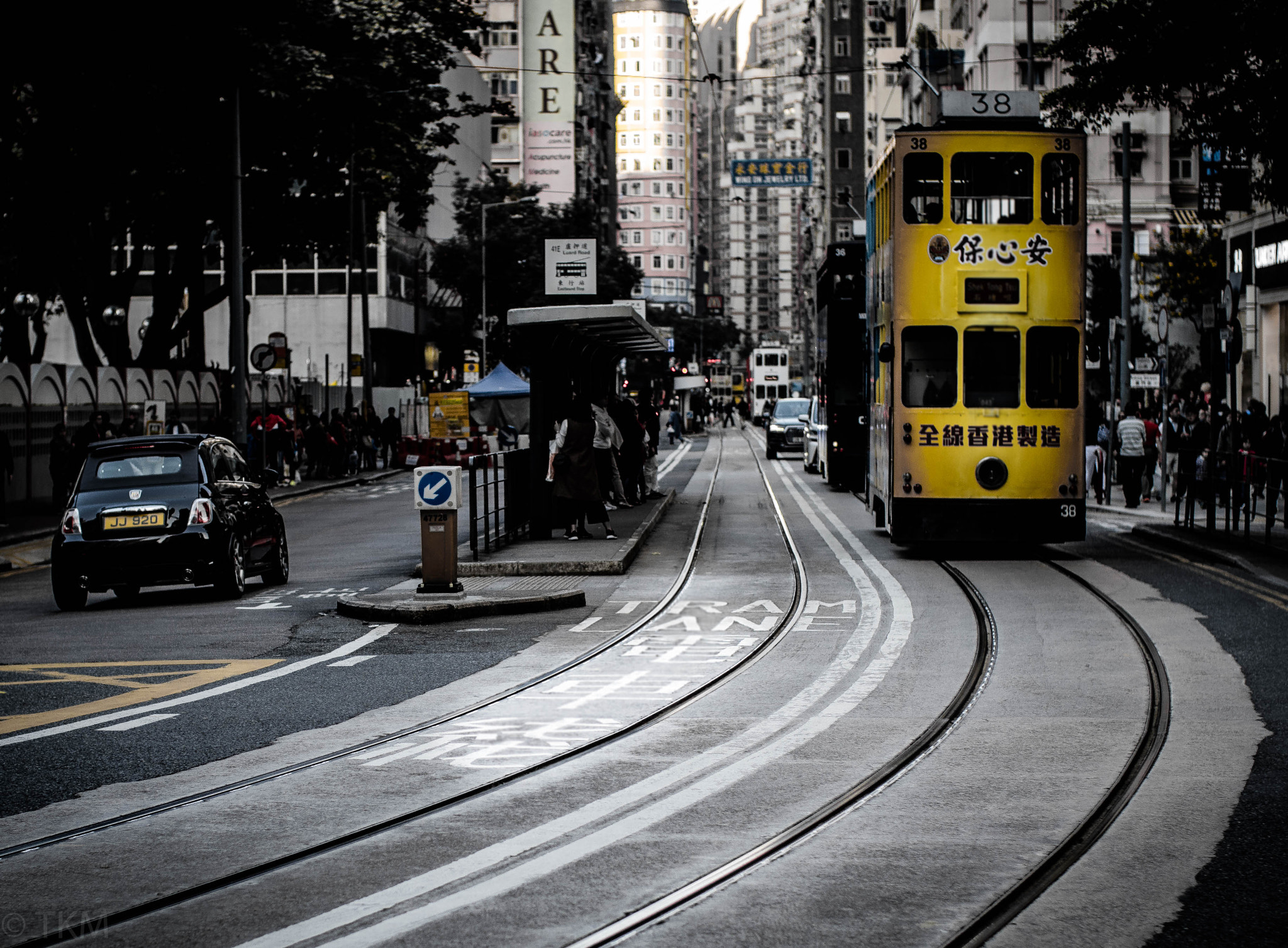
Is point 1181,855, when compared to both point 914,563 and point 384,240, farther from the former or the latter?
point 384,240

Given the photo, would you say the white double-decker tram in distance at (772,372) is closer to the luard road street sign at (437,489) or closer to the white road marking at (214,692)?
the luard road street sign at (437,489)

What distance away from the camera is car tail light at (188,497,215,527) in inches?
655

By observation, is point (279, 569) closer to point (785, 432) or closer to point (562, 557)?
point (562, 557)

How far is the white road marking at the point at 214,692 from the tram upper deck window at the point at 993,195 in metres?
8.78

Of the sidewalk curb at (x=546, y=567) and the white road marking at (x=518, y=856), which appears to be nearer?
the white road marking at (x=518, y=856)

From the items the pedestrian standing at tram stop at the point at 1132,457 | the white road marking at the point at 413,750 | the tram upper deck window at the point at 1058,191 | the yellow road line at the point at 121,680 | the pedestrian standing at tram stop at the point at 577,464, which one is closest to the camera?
the white road marking at the point at 413,750

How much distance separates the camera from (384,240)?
72625mm

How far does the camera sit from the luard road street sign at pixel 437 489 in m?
15.6

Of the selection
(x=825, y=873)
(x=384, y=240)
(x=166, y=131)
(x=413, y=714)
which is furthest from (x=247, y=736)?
(x=384, y=240)

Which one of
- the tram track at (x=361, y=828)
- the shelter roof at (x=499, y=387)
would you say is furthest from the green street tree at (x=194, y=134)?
the tram track at (x=361, y=828)

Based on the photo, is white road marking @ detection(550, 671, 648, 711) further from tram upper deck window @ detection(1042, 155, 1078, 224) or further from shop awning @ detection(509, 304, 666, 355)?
tram upper deck window @ detection(1042, 155, 1078, 224)

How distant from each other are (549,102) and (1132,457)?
341ft

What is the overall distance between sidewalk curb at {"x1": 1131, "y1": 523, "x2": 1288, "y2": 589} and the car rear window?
A: 413 inches

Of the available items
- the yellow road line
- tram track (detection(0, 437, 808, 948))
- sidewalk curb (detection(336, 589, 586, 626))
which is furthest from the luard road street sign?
the yellow road line
